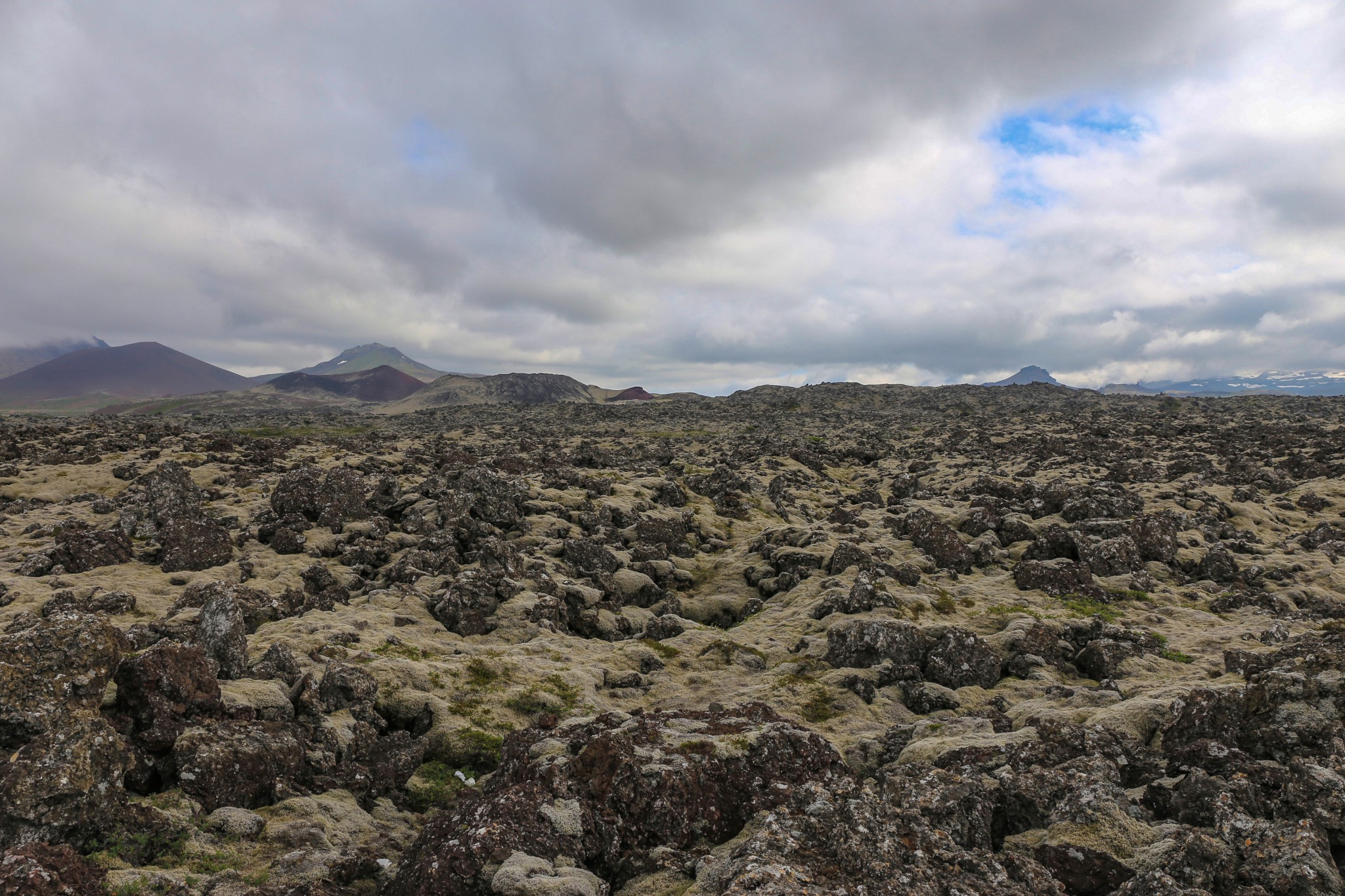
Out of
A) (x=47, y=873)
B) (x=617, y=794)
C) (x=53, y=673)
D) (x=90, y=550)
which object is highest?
(x=53, y=673)

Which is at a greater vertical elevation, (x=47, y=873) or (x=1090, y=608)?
(x=47, y=873)

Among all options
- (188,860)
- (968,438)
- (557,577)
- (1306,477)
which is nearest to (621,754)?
(188,860)

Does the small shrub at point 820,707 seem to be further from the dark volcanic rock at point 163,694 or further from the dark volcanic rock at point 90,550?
the dark volcanic rock at point 90,550

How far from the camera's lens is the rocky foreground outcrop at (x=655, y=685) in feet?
24.3

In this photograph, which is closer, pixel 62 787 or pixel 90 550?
pixel 62 787

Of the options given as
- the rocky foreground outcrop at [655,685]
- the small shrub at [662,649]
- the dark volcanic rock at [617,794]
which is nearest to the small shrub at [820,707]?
the rocky foreground outcrop at [655,685]

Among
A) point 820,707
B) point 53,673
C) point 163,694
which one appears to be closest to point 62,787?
point 53,673

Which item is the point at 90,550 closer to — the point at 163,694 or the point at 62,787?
the point at 163,694

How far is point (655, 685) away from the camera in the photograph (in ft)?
51.3

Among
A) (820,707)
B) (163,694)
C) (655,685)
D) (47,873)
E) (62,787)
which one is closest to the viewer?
(47,873)

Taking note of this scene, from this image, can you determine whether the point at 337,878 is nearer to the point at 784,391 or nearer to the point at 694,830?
the point at 694,830

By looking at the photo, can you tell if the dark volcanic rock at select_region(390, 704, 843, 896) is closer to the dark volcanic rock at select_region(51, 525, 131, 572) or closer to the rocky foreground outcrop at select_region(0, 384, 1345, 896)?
the rocky foreground outcrop at select_region(0, 384, 1345, 896)

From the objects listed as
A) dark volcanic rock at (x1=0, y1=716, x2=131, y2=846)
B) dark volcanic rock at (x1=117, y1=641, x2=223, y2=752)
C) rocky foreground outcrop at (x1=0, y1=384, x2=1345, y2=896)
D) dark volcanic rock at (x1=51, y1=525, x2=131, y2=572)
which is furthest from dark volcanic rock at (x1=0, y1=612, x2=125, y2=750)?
dark volcanic rock at (x1=51, y1=525, x2=131, y2=572)

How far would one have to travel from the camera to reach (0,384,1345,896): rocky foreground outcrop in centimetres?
741
